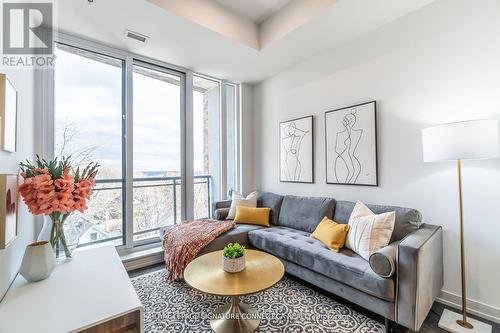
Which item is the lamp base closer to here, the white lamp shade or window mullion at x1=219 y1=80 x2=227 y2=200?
the white lamp shade

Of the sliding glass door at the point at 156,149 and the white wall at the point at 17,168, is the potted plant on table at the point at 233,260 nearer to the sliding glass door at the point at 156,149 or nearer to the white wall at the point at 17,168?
the white wall at the point at 17,168

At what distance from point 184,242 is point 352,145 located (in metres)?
2.22

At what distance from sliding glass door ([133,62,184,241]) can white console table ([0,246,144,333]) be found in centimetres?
195

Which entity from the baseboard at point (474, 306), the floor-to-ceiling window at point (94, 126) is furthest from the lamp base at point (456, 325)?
the floor-to-ceiling window at point (94, 126)

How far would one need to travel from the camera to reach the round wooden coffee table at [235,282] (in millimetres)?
1508

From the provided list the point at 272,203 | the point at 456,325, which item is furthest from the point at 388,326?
the point at 272,203

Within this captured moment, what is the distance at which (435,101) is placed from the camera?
212 cm

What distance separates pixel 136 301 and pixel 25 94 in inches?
73.8

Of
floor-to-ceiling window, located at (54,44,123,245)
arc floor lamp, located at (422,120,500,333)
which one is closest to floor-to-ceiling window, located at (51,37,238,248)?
floor-to-ceiling window, located at (54,44,123,245)

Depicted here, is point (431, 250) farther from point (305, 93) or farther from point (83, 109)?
point (83, 109)

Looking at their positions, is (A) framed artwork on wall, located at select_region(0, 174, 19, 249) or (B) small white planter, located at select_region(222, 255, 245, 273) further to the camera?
(B) small white planter, located at select_region(222, 255, 245, 273)

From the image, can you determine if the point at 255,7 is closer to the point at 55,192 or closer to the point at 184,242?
the point at 55,192

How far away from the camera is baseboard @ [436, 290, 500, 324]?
181 cm

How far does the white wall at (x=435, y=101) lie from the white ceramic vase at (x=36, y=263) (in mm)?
2792
